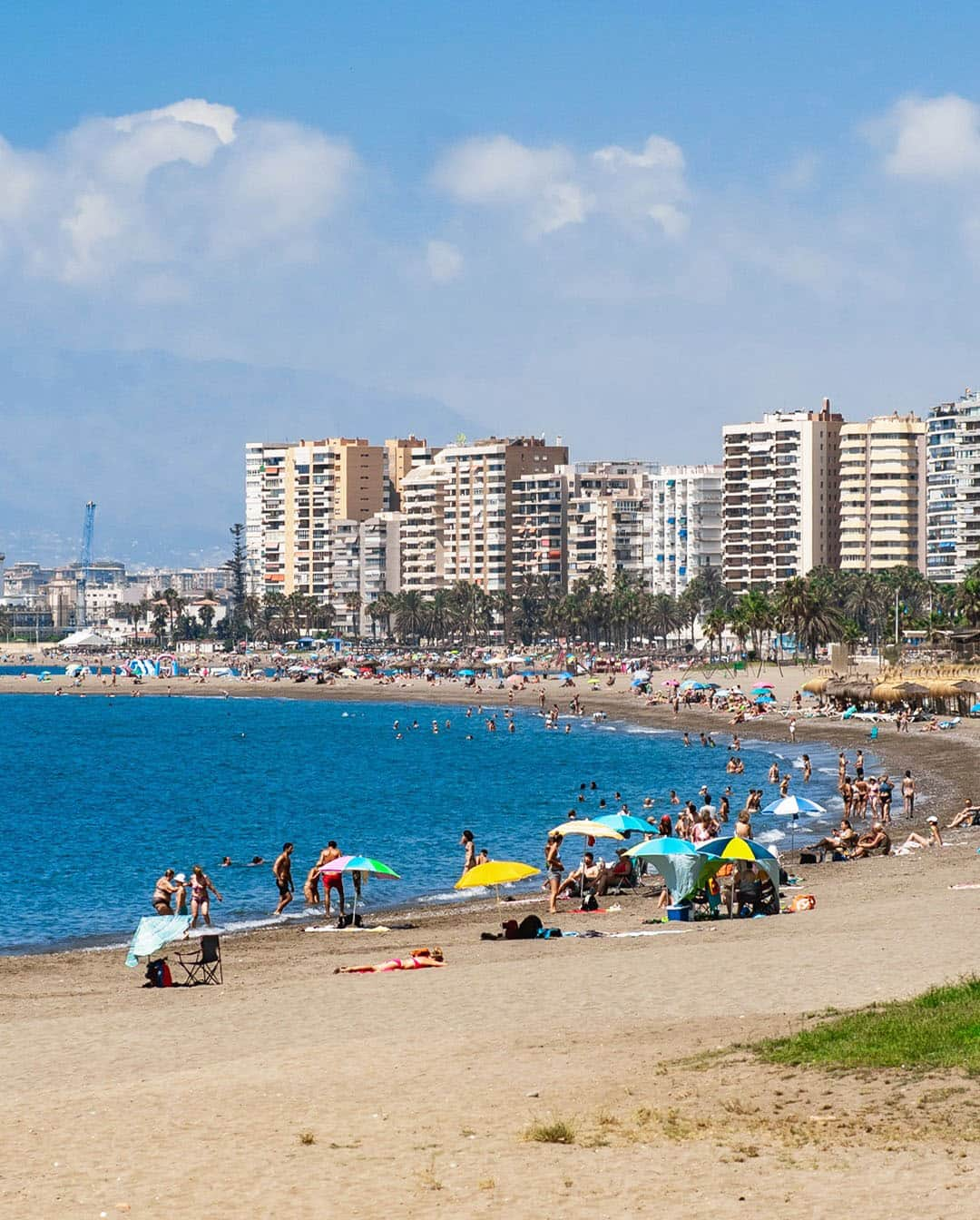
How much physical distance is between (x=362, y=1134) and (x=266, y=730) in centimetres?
11046

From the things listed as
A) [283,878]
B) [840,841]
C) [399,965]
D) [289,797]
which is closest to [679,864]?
[399,965]

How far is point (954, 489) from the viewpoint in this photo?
7559 inches

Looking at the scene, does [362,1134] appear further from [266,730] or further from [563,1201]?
[266,730]

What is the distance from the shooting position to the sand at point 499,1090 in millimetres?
12500

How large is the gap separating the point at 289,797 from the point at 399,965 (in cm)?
4830

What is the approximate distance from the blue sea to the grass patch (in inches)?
851

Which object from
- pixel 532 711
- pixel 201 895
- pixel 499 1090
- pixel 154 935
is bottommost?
pixel 532 711

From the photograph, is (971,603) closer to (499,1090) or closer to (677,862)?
(677,862)

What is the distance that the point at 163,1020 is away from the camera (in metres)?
21.6

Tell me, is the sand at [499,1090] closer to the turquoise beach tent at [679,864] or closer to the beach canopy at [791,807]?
the turquoise beach tent at [679,864]

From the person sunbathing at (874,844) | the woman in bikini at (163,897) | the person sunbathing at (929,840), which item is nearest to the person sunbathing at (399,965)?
the woman in bikini at (163,897)

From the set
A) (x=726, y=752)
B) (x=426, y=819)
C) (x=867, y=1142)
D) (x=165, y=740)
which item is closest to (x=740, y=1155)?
(x=867, y=1142)

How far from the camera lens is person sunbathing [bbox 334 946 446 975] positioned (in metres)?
25.3

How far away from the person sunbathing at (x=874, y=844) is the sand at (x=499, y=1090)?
533 inches
